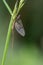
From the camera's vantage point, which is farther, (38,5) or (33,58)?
(38,5)

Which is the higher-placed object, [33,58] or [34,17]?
[34,17]

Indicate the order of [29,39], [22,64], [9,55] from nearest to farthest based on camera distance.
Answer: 1. [22,64]
2. [9,55]
3. [29,39]

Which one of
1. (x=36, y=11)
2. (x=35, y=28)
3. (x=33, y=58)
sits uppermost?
(x=36, y=11)

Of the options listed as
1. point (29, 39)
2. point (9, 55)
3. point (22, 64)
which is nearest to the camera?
point (22, 64)

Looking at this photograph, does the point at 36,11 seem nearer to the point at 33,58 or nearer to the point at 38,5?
the point at 38,5

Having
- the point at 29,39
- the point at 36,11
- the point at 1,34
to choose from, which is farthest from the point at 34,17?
the point at 1,34

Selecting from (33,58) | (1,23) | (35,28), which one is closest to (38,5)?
(35,28)
